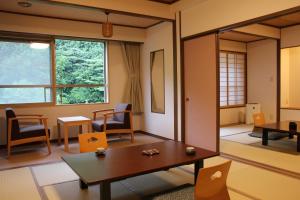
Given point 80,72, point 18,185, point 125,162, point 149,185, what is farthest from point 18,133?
point 125,162

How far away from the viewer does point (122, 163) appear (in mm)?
2348

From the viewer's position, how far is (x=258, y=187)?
286 cm

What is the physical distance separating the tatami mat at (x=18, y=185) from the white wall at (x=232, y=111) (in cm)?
517

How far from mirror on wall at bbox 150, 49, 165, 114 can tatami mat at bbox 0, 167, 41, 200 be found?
2995 millimetres

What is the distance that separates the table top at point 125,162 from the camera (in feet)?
6.75

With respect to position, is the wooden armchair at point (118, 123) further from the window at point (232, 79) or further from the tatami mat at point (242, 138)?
the window at point (232, 79)

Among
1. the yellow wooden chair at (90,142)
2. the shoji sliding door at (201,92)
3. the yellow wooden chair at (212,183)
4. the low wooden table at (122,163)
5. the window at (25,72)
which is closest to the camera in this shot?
the yellow wooden chair at (212,183)

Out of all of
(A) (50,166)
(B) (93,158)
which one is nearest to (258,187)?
(B) (93,158)

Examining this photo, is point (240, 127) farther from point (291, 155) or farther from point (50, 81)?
point (50, 81)

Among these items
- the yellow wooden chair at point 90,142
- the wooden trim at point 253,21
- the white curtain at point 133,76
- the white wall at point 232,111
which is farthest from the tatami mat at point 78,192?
the white wall at point 232,111

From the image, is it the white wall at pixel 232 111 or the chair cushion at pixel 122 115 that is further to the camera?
the white wall at pixel 232 111

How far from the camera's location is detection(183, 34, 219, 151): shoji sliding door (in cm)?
421

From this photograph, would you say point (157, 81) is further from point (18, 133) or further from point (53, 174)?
point (53, 174)

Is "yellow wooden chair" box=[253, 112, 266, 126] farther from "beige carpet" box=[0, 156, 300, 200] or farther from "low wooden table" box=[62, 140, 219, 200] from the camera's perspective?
"low wooden table" box=[62, 140, 219, 200]
